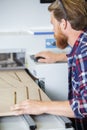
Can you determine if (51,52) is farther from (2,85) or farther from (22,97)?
(22,97)

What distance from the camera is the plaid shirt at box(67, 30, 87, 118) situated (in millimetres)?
1307

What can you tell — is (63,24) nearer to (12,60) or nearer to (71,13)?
(71,13)

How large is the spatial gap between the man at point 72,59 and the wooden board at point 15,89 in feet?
0.52

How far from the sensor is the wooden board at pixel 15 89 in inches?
63.5

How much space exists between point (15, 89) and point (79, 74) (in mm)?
624

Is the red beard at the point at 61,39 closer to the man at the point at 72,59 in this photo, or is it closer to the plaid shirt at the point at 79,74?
the man at the point at 72,59

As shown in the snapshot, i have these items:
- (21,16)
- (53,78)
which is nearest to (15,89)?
(53,78)

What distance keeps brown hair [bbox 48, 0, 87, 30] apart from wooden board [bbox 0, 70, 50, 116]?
1.46 feet

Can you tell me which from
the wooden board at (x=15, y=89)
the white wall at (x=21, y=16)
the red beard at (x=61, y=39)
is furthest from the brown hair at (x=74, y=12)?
the white wall at (x=21, y=16)

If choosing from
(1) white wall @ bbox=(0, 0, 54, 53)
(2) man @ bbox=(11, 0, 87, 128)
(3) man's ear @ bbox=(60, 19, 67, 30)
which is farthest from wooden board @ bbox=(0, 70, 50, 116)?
(3) man's ear @ bbox=(60, 19, 67, 30)

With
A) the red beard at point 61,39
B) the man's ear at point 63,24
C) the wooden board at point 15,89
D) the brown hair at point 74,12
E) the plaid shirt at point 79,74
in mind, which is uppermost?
the brown hair at point 74,12

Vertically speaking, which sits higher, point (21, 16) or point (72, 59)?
point (21, 16)

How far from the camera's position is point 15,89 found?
1.87 meters

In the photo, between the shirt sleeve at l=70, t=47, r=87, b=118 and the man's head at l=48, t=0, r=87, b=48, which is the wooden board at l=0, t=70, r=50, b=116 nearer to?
the shirt sleeve at l=70, t=47, r=87, b=118
